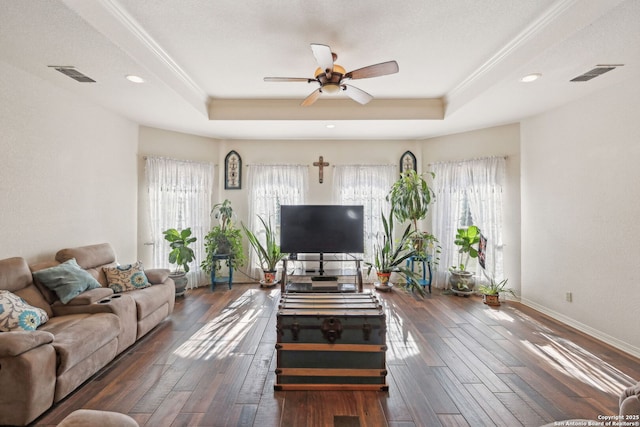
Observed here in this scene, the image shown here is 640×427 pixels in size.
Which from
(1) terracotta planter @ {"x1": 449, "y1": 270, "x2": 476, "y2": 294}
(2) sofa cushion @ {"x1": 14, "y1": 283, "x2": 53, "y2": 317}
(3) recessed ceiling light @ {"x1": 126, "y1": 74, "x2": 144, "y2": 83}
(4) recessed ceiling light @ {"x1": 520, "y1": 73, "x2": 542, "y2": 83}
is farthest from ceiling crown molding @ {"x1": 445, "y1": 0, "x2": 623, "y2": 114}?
(2) sofa cushion @ {"x1": 14, "y1": 283, "x2": 53, "y2": 317}

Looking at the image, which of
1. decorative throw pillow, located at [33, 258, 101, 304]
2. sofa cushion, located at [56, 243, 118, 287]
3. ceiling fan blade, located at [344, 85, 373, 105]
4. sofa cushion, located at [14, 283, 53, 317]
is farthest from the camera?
sofa cushion, located at [56, 243, 118, 287]

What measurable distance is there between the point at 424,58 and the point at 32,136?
4.07m

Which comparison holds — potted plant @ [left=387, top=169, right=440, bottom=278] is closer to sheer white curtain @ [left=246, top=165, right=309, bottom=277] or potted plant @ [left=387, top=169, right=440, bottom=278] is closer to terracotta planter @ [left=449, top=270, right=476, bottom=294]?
terracotta planter @ [left=449, top=270, right=476, bottom=294]

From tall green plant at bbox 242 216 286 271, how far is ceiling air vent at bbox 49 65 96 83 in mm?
3040

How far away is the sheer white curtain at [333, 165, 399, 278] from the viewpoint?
5.49 m

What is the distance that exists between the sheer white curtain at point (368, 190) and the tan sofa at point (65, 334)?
10.7 feet

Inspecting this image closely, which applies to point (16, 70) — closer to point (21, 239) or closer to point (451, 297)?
point (21, 239)

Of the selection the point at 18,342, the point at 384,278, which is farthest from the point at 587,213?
the point at 18,342

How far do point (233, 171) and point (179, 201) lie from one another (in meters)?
1.09

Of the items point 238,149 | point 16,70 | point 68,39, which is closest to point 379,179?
point 238,149

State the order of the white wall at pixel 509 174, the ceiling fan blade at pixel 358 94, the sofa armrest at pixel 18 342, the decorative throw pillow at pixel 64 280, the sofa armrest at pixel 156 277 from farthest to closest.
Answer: the white wall at pixel 509 174 < the sofa armrest at pixel 156 277 < the ceiling fan blade at pixel 358 94 < the decorative throw pillow at pixel 64 280 < the sofa armrest at pixel 18 342

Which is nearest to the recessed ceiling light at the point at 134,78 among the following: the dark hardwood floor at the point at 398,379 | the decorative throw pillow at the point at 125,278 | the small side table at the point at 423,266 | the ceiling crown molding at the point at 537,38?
the decorative throw pillow at the point at 125,278

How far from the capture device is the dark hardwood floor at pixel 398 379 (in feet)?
6.66

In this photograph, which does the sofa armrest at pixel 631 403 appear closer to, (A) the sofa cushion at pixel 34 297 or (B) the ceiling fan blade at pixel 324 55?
(B) the ceiling fan blade at pixel 324 55
